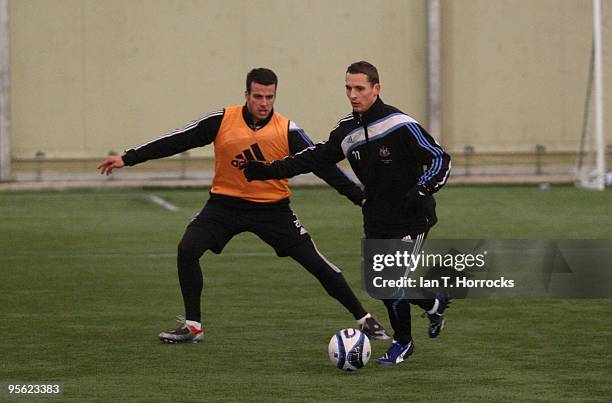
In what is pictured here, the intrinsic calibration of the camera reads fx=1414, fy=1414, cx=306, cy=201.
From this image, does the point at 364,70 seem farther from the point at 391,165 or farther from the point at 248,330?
the point at 248,330

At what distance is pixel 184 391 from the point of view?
852cm

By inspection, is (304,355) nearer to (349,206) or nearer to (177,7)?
(349,206)

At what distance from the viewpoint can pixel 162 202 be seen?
23.7 metres

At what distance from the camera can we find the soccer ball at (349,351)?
30.0 feet

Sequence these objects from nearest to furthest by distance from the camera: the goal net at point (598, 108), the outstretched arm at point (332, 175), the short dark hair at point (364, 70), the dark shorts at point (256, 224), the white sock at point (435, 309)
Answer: the short dark hair at point (364, 70)
the white sock at point (435, 309)
the outstretched arm at point (332, 175)
the dark shorts at point (256, 224)
the goal net at point (598, 108)

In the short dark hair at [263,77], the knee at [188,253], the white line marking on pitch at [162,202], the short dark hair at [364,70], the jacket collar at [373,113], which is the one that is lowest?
the white line marking on pitch at [162,202]

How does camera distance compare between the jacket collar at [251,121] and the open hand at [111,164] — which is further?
the jacket collar at [251,121]

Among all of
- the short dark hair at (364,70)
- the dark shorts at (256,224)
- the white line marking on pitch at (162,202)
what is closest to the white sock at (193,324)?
the dark shorts at (256,224)

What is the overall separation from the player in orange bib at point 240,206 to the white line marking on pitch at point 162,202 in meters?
11.8

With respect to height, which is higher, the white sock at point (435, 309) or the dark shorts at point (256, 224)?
the dark shorts at point (256, 224)

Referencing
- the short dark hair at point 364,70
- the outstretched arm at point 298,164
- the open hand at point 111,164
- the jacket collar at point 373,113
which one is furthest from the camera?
the open hand at point 111,164

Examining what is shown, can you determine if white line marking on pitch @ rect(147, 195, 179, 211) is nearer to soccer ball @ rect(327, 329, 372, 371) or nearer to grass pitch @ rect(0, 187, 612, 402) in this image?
grass pitch @ rect(0, 187, 612, 402)

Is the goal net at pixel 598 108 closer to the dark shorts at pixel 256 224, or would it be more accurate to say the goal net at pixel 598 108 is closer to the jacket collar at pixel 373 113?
the dark shorts at pixel 256 224

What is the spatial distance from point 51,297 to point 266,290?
201 centimetres
